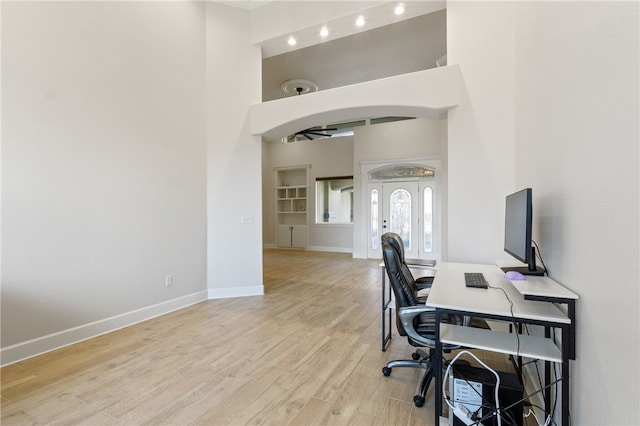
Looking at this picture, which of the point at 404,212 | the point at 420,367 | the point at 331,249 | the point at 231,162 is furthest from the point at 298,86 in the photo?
the point at 420,367

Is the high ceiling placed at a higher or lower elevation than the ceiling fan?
higher

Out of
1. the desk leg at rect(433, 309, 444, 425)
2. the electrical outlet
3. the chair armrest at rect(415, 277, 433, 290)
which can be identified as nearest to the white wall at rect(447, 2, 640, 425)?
the desk leg at rect(433, 309, 444, 425)

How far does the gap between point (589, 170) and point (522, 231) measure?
0.53 m

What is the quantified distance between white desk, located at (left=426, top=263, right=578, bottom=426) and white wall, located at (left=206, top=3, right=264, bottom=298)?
304 centimetres

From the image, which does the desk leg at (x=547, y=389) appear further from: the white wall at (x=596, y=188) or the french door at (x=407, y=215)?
the french door at (x=407, y=215)

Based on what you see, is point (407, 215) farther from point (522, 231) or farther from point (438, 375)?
point (438, 375)

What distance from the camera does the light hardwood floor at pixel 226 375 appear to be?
5.50 feet

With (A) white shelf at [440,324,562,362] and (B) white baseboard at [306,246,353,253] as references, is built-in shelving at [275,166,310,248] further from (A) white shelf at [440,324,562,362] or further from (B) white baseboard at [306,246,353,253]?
(A) white shelf at [440,324,562,362]

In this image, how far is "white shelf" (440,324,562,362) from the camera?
4.38 feet

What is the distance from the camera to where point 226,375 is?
6.82ft

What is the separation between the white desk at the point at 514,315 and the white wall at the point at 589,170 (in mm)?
67

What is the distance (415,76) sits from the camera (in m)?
3.24

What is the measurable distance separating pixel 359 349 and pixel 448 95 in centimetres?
283

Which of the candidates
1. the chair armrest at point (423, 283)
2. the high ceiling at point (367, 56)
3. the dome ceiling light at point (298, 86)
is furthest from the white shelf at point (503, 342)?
the dome ceiling light at point (298, 86)
